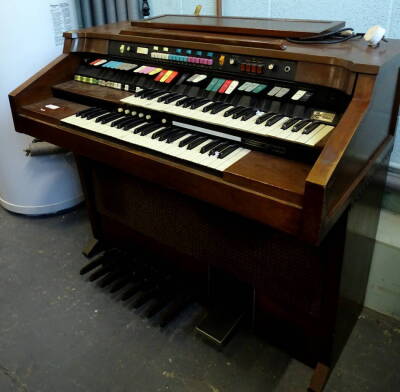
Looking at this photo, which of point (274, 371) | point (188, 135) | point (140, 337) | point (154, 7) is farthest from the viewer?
point (154, 7)

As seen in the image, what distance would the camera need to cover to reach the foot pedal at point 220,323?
1.58 metres

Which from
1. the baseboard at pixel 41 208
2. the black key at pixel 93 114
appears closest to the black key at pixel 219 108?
the black key at pixel 93 114

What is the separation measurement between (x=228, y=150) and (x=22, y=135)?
1431 mm

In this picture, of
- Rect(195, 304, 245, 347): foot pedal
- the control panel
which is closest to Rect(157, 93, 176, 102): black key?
the control panel

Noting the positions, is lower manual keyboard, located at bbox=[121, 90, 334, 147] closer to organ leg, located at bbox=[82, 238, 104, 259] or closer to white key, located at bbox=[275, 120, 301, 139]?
white key, located at bbox=[275, 120, 301, 139]

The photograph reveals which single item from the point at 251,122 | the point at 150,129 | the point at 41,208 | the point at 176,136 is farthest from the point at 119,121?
the point at 41,208

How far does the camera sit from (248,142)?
118 cm

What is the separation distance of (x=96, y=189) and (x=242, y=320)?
82cm

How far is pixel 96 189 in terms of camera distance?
1900mm

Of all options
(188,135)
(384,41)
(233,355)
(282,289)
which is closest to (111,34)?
(188,135)

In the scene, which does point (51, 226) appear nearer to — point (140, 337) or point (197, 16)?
point (140, 337)

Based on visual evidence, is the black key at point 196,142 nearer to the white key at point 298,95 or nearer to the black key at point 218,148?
the black key at point 218,148

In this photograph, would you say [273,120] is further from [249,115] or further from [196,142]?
[196,142]

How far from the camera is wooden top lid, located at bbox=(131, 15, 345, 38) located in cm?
132
